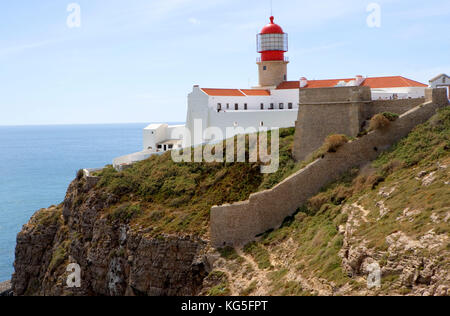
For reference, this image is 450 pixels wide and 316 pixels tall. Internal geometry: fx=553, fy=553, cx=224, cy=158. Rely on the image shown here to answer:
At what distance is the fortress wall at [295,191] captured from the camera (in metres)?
25.0

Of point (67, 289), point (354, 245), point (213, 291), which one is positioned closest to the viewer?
point (354, 245)

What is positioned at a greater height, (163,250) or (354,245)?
(354,245)

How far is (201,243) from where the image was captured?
26.1 metres

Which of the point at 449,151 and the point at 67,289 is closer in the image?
the point at 449,151

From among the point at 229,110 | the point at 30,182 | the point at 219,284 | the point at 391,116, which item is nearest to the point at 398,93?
the point at 391,116

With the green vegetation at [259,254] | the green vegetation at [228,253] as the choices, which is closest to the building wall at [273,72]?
the green vegetation at [228,253]

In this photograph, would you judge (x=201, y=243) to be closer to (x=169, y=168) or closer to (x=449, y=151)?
(x=169, y=168)

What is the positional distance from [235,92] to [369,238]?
23.9 meters

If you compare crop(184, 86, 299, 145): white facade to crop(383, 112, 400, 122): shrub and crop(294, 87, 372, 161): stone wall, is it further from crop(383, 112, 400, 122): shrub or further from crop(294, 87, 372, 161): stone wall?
crop(383, 112, 400, 122): shrub

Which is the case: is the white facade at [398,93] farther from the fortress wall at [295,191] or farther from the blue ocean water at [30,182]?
the blue ocean water at [30,182]

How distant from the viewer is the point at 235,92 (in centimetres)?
4009

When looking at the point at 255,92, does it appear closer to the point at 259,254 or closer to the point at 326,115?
the point at 326,115

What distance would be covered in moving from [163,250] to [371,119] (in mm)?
11902
